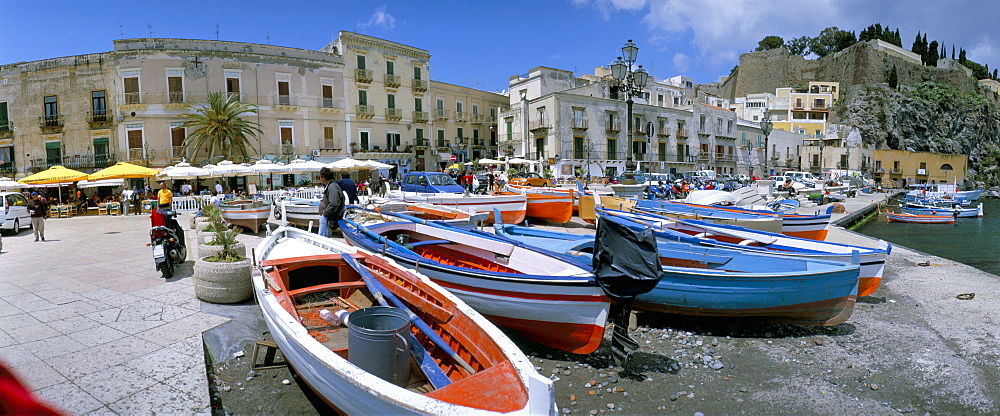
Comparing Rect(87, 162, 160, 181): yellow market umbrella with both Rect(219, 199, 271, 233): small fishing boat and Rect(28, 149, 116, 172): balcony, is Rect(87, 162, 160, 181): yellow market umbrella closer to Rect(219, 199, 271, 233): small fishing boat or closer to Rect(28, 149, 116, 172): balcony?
Rect(219, 199, 271, 233): small fishing boat

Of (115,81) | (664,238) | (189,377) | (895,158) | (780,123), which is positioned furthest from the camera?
(780,123)

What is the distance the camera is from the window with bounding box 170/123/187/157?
94.6 ft

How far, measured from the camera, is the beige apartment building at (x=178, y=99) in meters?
28.4

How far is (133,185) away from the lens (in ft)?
93.2

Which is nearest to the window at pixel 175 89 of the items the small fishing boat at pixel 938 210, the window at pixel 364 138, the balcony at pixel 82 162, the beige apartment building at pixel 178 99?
the beige apartment building at pixel 178 99

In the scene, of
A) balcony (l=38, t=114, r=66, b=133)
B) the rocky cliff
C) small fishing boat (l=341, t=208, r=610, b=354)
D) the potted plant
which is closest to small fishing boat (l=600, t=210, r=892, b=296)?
small fishing boat (l=341, t=208, r=610, b=354)

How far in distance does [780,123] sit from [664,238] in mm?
68695

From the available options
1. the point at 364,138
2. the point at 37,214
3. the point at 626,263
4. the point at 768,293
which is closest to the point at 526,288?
the point at 626,263

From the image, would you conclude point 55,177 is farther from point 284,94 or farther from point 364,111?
point 364,111

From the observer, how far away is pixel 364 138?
116ft

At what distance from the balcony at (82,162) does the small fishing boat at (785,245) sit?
31780mm

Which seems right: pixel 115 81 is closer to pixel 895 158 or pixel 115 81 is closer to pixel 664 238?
pixel 664 238

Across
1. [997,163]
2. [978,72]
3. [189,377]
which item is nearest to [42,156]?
[189,377]

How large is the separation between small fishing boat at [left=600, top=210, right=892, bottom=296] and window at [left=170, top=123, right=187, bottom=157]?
28.8 m
